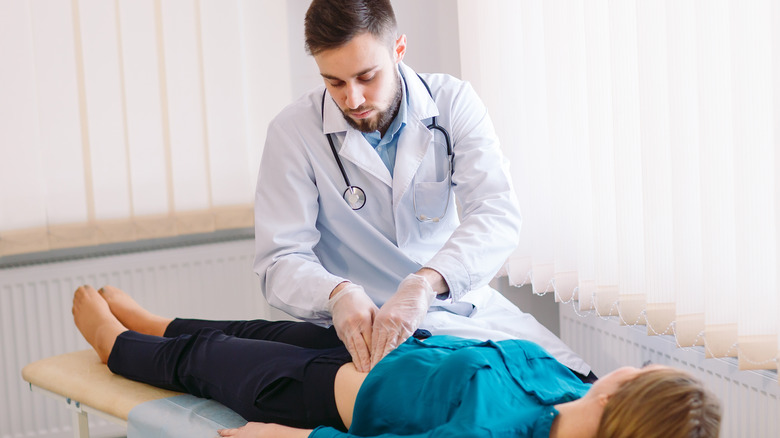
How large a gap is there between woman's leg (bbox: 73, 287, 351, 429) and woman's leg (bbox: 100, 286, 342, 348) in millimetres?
106

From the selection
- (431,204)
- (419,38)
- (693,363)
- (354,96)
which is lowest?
(693,363)

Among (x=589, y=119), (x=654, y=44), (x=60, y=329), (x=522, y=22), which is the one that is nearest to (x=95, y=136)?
(x=60, y=329)

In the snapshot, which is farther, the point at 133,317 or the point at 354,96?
the point at 133,317

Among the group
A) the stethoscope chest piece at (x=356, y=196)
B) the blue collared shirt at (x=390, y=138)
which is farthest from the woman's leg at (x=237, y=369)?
the blue collared shirt at (x=390, y=138)

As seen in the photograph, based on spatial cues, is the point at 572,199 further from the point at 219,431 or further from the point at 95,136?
the point at 95,136

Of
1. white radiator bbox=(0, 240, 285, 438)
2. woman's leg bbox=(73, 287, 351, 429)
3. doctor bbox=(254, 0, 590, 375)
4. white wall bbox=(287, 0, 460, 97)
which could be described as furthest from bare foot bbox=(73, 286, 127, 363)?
white wall bbox=(287, 0, 460, 97)

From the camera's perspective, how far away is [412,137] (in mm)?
1754

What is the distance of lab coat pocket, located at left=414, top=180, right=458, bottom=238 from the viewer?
5.68ft

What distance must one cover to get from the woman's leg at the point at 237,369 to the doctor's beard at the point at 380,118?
1.63ft

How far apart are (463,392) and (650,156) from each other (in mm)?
908

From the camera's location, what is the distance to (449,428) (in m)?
1.14

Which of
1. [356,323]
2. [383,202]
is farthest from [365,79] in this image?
[356,323]

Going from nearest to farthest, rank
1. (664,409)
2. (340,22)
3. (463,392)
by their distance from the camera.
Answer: (664,409) < (463,392) < (340,22)

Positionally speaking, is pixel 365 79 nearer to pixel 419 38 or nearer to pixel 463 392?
pixel 463 392
